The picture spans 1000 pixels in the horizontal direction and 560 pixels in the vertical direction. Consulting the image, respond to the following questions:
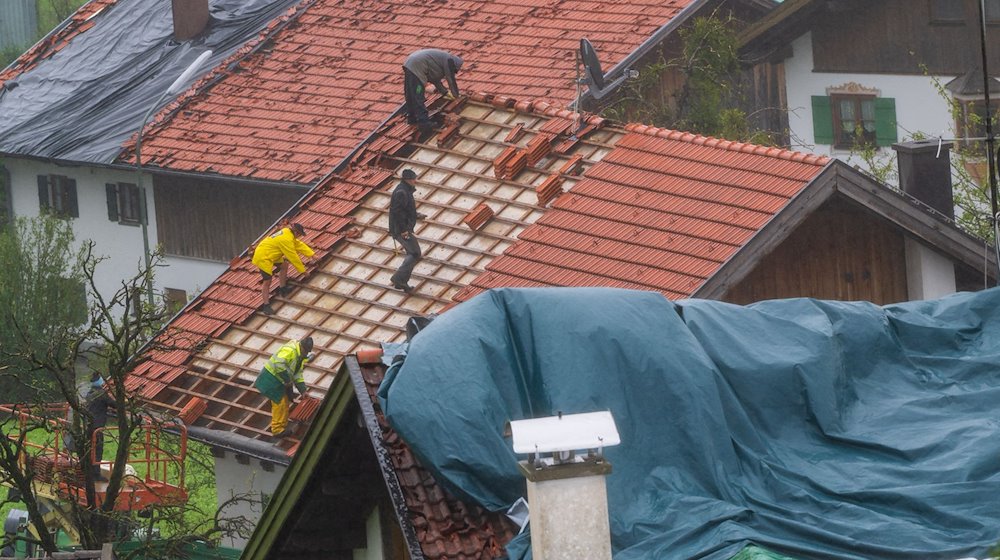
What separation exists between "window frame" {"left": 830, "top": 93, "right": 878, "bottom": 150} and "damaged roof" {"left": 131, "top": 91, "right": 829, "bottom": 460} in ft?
30.0

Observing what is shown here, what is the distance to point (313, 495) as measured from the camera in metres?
9.95

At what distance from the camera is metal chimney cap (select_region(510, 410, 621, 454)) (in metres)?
7.02

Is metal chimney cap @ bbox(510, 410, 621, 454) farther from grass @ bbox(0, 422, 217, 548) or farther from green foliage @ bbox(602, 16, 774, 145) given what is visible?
green foliage @ bbox(602, 16, 774, 145)

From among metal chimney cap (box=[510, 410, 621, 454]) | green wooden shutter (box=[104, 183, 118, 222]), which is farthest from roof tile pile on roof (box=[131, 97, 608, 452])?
green wooden shutter (box=[104, 183, 118, 222])

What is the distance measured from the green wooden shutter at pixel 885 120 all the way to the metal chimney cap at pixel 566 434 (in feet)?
70.4

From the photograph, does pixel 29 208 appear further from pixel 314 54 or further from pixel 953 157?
pixel 953 157

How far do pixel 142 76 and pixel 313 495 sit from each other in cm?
2604

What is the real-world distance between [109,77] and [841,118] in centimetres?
1589

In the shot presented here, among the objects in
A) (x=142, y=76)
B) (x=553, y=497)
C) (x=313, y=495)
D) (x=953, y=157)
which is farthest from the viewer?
(x=142, y=76)

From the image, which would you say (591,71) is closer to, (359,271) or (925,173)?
(359,271)

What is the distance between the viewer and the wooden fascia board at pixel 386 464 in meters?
8.16

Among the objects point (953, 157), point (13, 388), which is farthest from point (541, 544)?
point (13, 388)

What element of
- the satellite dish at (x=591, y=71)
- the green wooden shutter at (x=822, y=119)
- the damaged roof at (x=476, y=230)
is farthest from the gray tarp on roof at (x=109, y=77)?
the damaged roof at (x=476, y=230)

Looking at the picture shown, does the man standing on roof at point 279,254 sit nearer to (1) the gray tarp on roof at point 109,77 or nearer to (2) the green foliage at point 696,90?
(2) the green foliage at point 696,90
